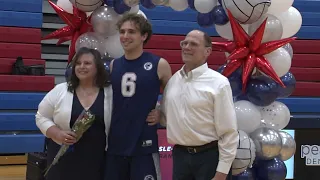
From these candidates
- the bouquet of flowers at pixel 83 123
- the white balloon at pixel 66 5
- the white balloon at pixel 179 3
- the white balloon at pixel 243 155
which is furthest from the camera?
the white balloon at pixel 66 5

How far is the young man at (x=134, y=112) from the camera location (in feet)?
7.72

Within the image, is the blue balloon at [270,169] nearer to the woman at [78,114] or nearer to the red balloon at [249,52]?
the red balloon at [249,52]

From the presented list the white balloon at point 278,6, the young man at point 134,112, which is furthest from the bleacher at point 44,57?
the young man at point 134,112

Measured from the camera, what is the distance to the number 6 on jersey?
237 cm

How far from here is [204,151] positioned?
2230mm

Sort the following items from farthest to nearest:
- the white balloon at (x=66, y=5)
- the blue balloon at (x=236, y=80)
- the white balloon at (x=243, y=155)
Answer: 1. the white balloon at (x=66, y=5)
2. the blue balloon at (x=236, y=80)
3. the white balloon at (x=243, y=155)

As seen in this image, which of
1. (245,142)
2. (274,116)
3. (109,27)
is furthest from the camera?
(109,27)

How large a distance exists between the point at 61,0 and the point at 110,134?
1.50 meters

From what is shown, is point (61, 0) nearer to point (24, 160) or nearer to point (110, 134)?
point (110, 134)

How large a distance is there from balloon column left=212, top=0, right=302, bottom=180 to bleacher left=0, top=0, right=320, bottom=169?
2169 mm

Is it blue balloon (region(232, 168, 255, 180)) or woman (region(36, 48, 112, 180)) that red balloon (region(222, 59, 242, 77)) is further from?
woman (region(36, 48, 112, 180))

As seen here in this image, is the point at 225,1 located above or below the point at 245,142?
above

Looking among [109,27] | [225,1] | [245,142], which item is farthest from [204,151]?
[109,27]

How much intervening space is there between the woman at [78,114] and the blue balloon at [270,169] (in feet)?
3.21
